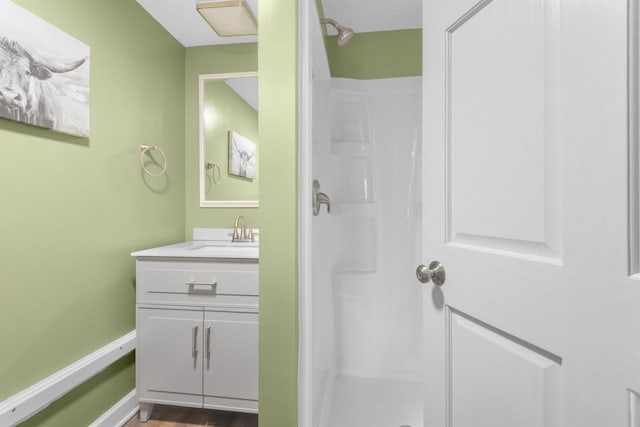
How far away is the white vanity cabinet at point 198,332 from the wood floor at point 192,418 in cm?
15

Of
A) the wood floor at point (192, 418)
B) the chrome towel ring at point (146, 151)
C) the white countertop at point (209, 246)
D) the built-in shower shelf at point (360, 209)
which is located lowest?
the wood floor at point (192, 418)

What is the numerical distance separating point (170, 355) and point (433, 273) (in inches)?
57.3

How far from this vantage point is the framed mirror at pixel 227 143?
2383mm

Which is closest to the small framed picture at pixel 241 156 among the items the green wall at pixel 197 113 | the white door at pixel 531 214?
the green wall at pixel 197 113

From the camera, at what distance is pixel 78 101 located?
1.54 meters

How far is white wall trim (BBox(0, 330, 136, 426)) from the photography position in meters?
1.25

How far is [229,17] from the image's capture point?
2.02m

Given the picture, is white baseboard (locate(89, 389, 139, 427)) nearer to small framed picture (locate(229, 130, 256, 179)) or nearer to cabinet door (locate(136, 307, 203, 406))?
cabinet door (locate(136, 307, 203, 406))

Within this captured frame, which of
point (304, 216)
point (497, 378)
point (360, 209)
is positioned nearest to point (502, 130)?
point (497, 378)

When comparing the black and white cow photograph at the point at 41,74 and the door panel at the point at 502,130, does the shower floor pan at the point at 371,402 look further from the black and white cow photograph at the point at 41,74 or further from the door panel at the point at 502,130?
the black and white cow photograph at the point at 41,74

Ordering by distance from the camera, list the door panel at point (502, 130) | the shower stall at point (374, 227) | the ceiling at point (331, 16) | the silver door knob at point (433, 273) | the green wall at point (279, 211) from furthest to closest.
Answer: the shower stall at point (374, 227), the ceiling at point (331, 16), the green wall at point (279, 211), the silver door knob at point (433, 273), the door panel at point (502, 130)

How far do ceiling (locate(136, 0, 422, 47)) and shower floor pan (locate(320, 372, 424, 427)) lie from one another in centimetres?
224

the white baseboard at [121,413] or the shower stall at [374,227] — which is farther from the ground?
the shower stall at [374,227]

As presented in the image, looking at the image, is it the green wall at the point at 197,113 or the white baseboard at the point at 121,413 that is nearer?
the white baseboard at the point at 121,413
